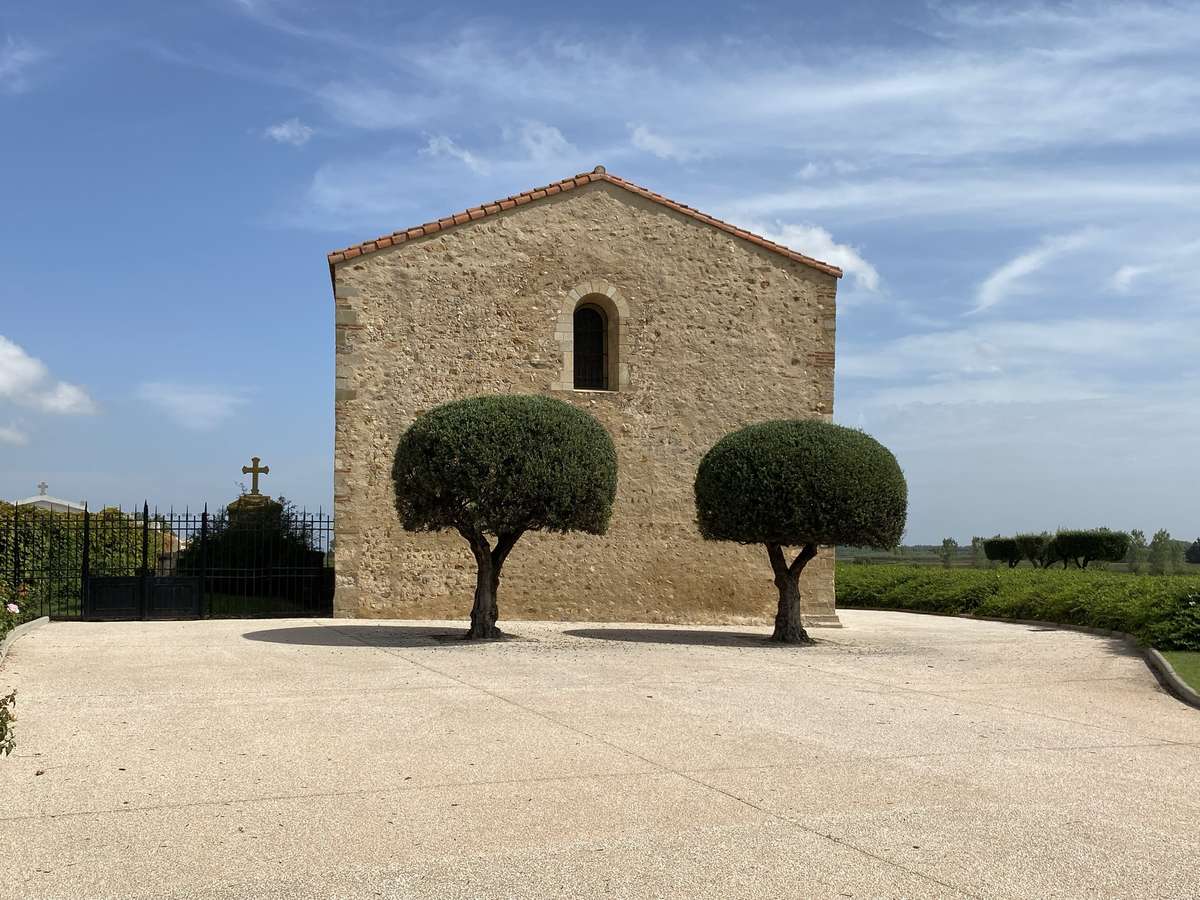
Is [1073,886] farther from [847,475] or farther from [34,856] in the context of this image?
[847,475]

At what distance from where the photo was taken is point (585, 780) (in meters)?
6.43

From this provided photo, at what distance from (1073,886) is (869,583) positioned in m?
23.0

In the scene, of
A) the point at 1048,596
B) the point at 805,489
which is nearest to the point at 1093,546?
the point at 1048,596

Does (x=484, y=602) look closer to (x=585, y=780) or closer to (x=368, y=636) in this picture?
(x=368, y=636)

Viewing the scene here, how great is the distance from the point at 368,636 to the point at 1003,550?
86.1 ft

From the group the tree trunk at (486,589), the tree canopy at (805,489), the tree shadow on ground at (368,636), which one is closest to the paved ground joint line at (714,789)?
the tree shadow on ground at (368,636)

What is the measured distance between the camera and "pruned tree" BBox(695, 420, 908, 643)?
14547 mm

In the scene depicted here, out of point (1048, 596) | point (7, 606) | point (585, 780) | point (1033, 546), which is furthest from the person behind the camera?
point (1033, 546)

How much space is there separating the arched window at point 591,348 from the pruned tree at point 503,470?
4.49 meters

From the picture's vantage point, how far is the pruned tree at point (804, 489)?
14547 mm

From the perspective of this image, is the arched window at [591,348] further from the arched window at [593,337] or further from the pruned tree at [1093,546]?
the pruned tree at [1093,546]

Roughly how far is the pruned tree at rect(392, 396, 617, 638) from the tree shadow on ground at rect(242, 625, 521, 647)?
143 cm

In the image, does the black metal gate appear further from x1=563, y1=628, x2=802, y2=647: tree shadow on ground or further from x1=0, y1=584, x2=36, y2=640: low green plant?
x1=563, y1=628, x2=802, y2=647: tree shadow on ground

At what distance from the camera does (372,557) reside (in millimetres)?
17531
